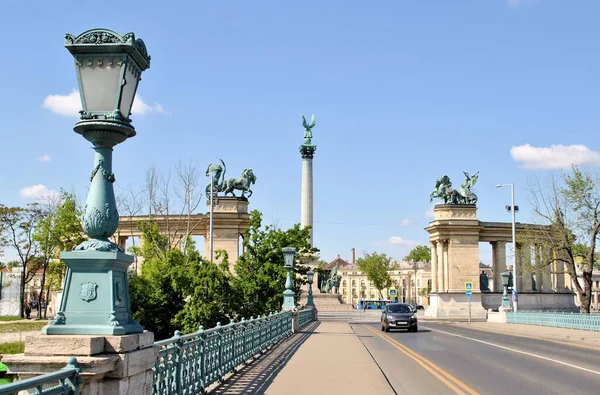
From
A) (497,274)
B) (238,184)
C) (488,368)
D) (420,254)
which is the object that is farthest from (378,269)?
(488,368)

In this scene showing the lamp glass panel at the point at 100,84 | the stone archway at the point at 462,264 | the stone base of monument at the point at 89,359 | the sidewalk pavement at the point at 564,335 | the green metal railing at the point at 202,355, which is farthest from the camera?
the stone archway at the point at 462,264

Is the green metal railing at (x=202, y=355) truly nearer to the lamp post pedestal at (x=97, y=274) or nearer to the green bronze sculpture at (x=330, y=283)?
the lamp post pedestal at (x=97, y=274)

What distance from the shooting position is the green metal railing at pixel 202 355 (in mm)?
8227

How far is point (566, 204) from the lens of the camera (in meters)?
43.7

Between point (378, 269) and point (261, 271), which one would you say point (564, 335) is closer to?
point (261, 271)

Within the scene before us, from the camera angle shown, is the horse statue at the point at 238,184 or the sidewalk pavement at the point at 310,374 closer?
the sidewalk pavement at the point at 310,374

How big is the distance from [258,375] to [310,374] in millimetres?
1187

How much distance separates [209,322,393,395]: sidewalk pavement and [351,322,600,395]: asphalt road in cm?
56

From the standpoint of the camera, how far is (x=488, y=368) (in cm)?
1630

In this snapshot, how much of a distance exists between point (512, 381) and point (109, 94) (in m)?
11.1

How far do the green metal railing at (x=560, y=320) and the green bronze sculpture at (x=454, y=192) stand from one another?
25.1 metres

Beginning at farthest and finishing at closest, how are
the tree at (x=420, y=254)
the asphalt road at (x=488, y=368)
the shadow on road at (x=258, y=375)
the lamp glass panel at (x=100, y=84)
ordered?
the tree at (x=420, y=254)
the asphalt road at (x=488, y=368)
the shadow on road at (x=258, y=375)
the lamp glass panel at (x=100, y=84)

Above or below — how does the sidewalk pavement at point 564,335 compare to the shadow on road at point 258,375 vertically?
below

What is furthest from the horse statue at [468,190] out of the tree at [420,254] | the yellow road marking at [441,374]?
the tree at [420,254]
